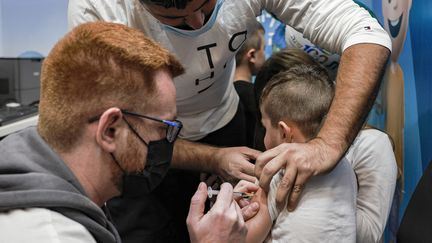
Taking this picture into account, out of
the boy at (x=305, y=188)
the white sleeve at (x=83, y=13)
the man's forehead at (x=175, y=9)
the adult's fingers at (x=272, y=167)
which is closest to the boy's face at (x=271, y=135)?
the boy at (x=305, y=188)

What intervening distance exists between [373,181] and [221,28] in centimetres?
69

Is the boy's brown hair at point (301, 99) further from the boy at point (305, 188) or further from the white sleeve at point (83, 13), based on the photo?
the white sleeve at point (83, 13)

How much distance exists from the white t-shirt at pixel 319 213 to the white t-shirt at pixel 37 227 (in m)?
0.57

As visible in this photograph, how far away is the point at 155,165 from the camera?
3.55ft

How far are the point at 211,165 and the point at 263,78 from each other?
1.56 feet

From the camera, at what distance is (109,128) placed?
94 cm

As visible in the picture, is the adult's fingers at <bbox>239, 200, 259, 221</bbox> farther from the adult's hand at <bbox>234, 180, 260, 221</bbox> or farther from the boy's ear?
the boy's ear

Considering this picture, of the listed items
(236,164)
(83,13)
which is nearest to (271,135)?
(236,164)

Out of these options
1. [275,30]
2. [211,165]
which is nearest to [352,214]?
[211,165]

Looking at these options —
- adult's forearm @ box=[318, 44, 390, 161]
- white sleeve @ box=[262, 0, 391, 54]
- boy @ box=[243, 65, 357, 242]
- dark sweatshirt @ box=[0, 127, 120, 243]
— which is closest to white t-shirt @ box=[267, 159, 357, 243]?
boy @ box=[243, 65, 357, 242]

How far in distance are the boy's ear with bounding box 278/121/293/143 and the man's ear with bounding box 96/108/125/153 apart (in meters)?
0.51

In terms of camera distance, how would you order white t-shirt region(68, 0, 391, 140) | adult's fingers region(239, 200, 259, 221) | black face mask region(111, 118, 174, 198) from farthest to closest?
white t-shirt region(68, 0, 391, 140), adult's fingers region(239, 200, 259, 221), black face mask region(111, 118, 174, 198)

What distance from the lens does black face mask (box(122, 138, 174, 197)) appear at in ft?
3.41

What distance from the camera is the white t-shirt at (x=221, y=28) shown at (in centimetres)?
138
